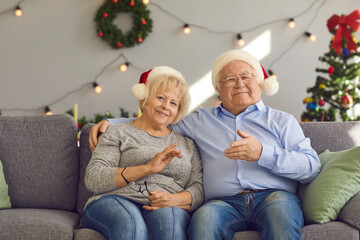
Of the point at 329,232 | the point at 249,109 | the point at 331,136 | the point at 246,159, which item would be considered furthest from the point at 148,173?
the point at 331,136

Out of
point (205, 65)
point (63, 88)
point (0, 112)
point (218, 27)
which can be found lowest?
point (0, 112)

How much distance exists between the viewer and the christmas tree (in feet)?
10.9

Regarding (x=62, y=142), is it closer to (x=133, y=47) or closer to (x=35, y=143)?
(x=35, y=143)

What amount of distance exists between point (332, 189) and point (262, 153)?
1.07 feet

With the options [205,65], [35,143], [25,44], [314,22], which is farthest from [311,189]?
[25,44]

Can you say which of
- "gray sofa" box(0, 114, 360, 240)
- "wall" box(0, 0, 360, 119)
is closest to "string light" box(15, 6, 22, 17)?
"wall" box(0, 0, 360, 119)

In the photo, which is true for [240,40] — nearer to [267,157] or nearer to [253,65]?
[253,65]

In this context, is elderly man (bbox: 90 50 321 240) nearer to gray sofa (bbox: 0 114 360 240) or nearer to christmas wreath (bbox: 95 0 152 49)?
gray sofa (bbox: 0 114 360 240)

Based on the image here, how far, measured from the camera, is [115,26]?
412 cm

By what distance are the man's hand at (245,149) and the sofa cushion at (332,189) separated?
0.29 m

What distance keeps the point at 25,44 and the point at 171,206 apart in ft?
9.87

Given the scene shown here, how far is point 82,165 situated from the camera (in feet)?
7.18

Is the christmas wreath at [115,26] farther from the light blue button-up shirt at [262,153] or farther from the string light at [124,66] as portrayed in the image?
the light blue button-up shirt at [262,153]

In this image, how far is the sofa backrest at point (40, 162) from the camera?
6.97ft
